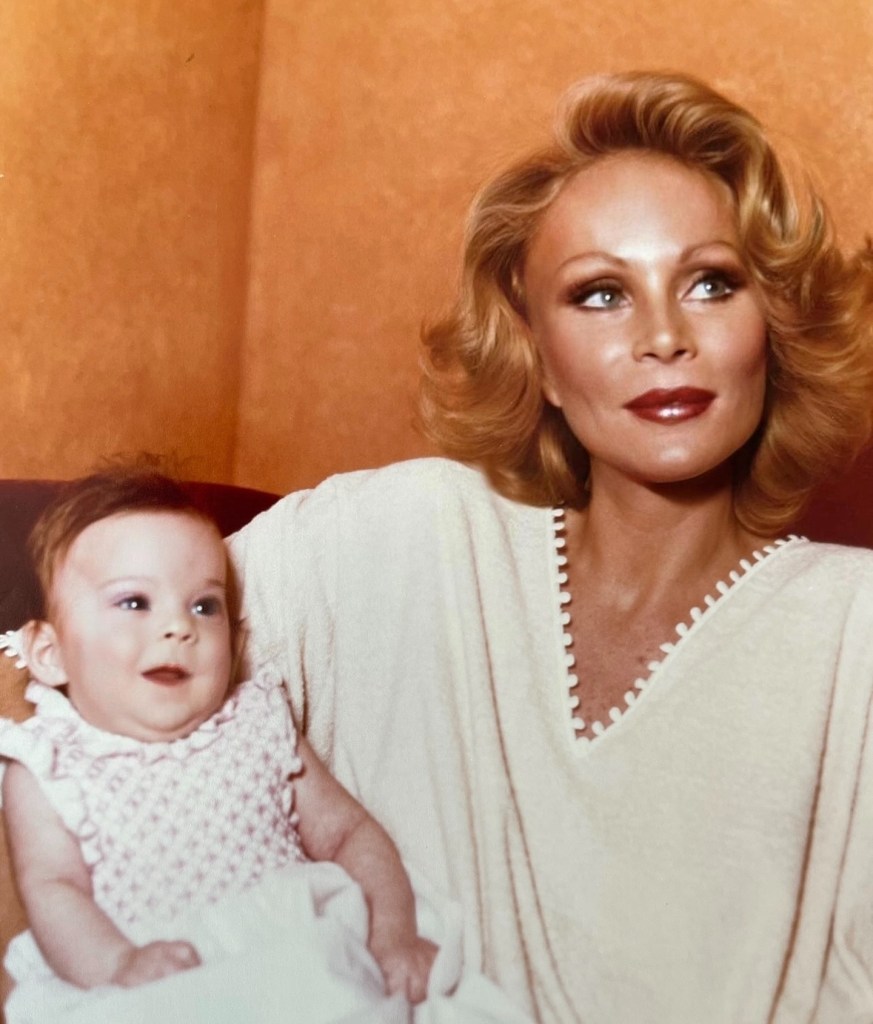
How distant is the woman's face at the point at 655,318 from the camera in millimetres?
793

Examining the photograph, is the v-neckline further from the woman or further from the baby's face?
the baby's face

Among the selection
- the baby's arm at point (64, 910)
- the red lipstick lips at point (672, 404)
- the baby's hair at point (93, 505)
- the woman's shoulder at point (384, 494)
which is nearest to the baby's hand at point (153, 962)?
the baby's arm at point (64, 910)

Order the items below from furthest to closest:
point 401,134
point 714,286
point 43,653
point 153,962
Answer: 1. point 401,134
2. point 714,286
3. point 43,653
4. point 153,962

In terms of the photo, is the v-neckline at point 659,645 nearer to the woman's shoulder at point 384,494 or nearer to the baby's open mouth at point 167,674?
the woman's shoulder at point 384,494

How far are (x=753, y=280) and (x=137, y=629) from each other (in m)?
0.50

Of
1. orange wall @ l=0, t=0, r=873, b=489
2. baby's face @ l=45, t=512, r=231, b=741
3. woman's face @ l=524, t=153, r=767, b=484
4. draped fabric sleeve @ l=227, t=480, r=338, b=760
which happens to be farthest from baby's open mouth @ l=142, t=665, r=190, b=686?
woman's face @ l=524, t=153, r=767, b=484

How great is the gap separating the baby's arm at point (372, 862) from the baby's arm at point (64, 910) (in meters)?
0.13

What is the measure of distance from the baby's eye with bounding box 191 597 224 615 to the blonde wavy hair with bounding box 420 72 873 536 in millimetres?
309

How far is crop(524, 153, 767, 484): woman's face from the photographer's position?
79cm

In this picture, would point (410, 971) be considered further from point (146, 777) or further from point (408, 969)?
point (146, 777)

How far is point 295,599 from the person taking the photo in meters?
0.85

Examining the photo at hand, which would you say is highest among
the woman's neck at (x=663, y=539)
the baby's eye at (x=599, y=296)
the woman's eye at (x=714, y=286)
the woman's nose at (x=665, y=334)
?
the woman's eye at (x=714, y=286)

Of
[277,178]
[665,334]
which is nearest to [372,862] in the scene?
[665,334]

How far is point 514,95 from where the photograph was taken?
92 cm
